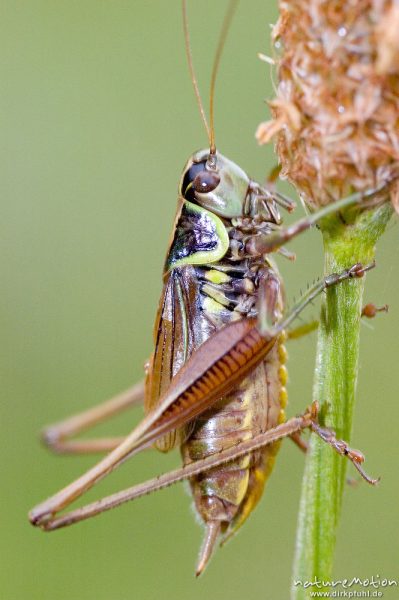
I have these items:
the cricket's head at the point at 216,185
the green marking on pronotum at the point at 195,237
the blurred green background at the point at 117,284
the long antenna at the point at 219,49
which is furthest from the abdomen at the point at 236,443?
the blurred green background at the point at 117,284

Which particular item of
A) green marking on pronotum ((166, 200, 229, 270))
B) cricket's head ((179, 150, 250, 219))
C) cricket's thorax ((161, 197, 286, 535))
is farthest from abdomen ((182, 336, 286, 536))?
cricket's head ((179, 150, 250, 219))

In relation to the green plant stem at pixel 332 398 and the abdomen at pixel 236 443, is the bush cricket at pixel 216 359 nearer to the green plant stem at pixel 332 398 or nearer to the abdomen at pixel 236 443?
the abdomen at pixel 236 443

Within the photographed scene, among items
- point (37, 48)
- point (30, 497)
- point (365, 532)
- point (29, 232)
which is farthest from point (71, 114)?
point (365, 532)

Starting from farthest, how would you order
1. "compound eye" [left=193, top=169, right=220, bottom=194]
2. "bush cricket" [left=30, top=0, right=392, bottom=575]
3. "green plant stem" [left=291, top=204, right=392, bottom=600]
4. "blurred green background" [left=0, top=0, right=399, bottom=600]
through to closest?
1. "blurred green background" [left=0, top=0, right=399, bottom=600]
2. "compound eye" [left=193, top=169, right=220, bottom=194]
3. "bush cricket" [left=30, top=0, right=392, bottom=575]
4. "green plant stem" [left=291, top=204, right=392, bottom=600]

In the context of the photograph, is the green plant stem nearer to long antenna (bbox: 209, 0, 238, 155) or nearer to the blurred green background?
long antenna (bbox: 209, 0, 238, 155)

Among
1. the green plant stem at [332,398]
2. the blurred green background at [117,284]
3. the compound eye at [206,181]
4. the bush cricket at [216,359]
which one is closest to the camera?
the green plant stem at [332,398]

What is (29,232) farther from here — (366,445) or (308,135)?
(308,135)

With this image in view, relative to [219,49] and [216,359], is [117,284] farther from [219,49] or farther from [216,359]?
[219,49]

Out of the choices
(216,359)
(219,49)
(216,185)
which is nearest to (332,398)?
(216,359)
